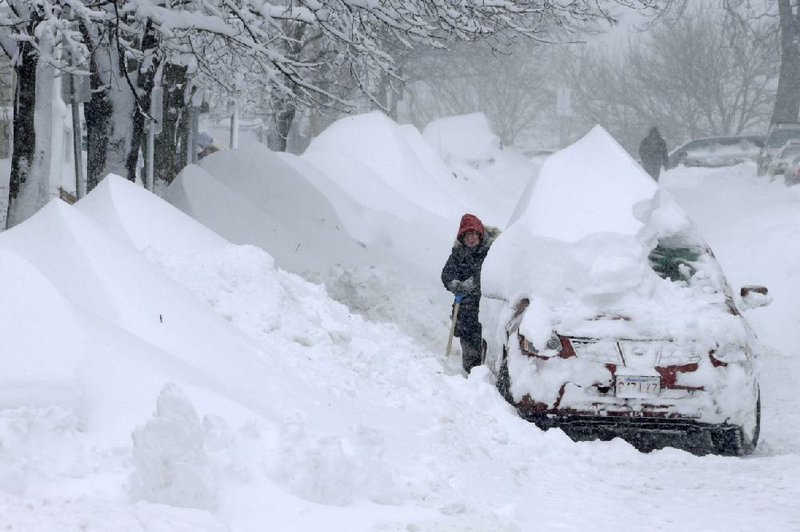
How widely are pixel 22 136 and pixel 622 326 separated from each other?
6945mm

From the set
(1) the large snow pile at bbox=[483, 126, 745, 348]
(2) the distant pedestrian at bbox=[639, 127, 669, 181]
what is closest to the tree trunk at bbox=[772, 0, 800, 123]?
(2) the distant pedestrian at bbox=[639, 127, 669, 181]

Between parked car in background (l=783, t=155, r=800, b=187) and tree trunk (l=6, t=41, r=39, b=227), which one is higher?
parked car in background (l=783, t=155, r=800, b=187)

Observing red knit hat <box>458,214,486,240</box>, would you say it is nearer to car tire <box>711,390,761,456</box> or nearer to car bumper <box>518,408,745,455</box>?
car bumper <box>518,408,745,455</box>

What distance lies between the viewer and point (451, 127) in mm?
26469

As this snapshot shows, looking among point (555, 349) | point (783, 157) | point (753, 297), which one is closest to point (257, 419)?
point (555, 349)

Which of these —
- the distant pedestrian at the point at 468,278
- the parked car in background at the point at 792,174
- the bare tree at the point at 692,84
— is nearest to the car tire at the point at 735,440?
the distant pedestrian at the point at 468,278

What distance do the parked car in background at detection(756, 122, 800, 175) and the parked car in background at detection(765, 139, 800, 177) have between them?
1.19 metres

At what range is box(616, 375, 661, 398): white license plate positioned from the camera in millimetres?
6746

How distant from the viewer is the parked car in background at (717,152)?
31453 mm

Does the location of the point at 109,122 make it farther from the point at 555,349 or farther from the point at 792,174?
the point at 792,174

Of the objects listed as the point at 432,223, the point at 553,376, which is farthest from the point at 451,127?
the point at 553,376

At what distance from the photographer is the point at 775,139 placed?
1120 inches

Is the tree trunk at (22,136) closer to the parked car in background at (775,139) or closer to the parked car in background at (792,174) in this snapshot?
the parked car in background at (792,174)

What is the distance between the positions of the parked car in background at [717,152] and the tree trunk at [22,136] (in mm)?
23029
